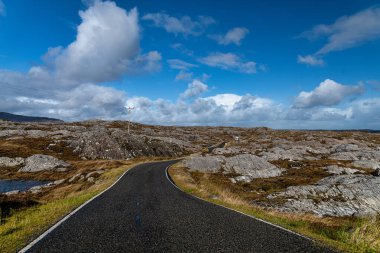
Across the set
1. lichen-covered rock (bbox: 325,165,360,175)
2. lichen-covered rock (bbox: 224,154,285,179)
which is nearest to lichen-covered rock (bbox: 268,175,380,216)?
lichen-covered rock (bbox: 325,165,360,175)

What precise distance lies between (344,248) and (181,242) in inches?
208

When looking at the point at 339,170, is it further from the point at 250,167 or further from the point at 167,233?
the point at 167,233

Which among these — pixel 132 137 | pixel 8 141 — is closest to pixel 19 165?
pixel 8 141

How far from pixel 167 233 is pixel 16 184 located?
55.7 metres

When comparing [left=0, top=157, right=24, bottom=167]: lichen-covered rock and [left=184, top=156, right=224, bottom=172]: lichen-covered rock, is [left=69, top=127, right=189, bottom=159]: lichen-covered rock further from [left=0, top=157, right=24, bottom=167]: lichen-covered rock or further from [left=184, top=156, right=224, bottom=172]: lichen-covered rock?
[left=184, top=156, right=224, bottom=172]: lichen-covered rock

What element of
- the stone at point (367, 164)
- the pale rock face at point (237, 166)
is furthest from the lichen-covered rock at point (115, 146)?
the stone at point (367, 164)

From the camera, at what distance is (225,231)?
1182 centimetres

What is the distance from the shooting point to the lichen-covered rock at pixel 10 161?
240ft

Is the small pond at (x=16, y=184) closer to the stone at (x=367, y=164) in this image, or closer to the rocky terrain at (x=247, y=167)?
the rocky terrain at (x=247, y=167)

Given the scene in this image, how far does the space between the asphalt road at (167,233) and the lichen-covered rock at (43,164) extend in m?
59.7

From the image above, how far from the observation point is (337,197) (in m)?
39.4

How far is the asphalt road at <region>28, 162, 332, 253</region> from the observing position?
9.60 metres

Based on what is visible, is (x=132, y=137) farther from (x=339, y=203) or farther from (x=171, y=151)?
(x=339, y=203)

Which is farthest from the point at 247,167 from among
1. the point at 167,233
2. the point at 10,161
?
the point at 10,161
